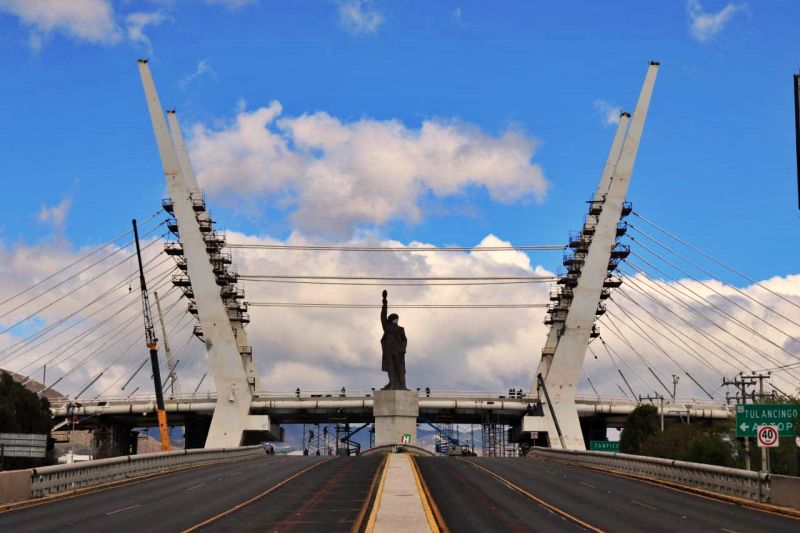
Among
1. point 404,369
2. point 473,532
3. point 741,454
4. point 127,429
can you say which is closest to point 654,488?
point 473,532

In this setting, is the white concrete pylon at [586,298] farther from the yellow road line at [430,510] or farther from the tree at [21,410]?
the yellow road line at [430,510]

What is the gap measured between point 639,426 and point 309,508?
9911cm

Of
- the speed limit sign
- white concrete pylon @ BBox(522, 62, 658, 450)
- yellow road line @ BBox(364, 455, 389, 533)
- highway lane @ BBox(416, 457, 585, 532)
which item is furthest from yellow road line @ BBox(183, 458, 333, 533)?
white concrete pylon @ BBox(522, 62, 658, 450)

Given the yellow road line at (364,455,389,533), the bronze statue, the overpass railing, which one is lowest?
the yellow road line at (364,455,389,533)

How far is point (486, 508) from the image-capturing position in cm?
3641

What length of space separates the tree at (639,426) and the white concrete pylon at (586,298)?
10.3 m

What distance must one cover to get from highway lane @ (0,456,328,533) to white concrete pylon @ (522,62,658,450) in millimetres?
69136

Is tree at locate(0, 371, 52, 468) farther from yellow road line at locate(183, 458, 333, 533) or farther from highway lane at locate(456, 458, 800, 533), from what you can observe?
highway lane at locate(456, 458, 800, 533)

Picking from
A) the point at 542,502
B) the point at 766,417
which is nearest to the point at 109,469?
the point at 542,502

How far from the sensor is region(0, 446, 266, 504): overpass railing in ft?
130

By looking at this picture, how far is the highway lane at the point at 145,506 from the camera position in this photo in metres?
30.8

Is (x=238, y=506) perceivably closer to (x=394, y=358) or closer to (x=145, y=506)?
(x=145, y=506)

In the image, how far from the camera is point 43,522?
3164cm

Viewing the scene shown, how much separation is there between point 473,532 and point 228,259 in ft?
341
